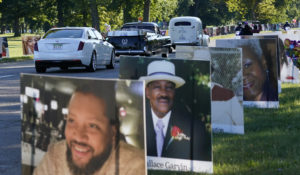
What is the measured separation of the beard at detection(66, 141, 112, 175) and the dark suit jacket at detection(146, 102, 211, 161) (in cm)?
164

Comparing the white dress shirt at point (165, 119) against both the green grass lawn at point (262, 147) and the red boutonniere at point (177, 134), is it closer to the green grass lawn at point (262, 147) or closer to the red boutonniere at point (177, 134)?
the red boutonniere at point (177, 134)

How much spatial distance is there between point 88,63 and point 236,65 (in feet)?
38.1

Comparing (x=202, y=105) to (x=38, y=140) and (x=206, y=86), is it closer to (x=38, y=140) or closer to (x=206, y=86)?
(x=206, y=86)

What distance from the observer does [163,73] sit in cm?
612

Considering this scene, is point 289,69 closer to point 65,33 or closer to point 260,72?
point 260,72

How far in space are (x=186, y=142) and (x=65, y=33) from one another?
14234 mm

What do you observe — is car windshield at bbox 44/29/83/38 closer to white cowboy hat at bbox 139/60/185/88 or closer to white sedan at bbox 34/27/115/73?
white sedan at bbox 34/27/115/73

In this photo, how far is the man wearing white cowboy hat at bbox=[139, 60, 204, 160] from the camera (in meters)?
5.93

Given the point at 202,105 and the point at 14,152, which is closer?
the point at 202,105

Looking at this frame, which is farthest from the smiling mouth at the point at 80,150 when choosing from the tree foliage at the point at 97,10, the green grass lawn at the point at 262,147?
the tree foliage at the point at 97,10

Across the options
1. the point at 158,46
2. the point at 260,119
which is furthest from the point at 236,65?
the point at 158,46

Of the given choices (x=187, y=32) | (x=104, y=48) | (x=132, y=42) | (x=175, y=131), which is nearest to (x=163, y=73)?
(x=175, y=131)

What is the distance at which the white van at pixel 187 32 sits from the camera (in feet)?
125

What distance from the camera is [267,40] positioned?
409 inches
